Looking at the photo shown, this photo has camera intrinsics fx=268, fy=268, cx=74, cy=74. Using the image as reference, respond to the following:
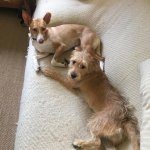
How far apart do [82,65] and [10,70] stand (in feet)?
2.92

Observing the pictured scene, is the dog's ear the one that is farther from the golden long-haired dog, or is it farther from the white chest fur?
the golden long-haired dog

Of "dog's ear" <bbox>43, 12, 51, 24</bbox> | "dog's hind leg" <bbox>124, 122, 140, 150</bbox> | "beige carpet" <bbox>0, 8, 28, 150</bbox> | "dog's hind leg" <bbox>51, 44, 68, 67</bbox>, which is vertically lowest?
"beige carpet" <bbox>0, 8, 28, 150</bbox>

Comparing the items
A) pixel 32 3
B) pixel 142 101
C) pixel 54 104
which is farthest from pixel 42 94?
pixel 32 3

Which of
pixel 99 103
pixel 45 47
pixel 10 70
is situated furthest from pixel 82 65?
pixel 10 70

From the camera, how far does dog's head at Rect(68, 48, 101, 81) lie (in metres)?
1.51

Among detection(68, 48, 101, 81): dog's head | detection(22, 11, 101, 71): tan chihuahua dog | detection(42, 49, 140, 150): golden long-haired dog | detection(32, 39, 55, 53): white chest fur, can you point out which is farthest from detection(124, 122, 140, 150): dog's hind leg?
detection(32, 39, 55, 53): white chest fur

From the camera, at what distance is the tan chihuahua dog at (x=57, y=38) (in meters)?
1.73

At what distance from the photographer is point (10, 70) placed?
219 cm

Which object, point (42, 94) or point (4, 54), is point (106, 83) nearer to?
point (42, 94)

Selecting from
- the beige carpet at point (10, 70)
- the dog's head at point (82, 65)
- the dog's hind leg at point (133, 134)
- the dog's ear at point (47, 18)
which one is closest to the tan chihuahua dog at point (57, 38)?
the dog's ear at point (47, 18)

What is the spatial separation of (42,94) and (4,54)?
0.96 m

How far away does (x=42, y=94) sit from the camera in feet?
4.90

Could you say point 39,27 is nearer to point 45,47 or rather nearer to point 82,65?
point 45,47

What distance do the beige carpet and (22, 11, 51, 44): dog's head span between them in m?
0.49
